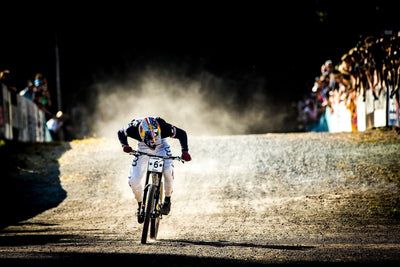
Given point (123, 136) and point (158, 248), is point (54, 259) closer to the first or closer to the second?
point (158, 248)

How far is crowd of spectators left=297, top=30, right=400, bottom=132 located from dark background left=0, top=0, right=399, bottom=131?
1370cm

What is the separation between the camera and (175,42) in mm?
40812

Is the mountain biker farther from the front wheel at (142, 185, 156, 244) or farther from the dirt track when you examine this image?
the dirt track

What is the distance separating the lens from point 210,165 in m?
13.8

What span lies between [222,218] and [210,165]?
470 cm

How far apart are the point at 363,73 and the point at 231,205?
9170 millimetres

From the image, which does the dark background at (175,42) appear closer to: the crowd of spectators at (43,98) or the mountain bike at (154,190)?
the crowd of spectators at (43,98)

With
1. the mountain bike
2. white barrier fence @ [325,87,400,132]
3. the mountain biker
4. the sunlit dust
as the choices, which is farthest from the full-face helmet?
the sunlit dust

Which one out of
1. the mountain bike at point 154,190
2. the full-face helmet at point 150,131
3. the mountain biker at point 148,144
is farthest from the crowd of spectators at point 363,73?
the mountain bike at point 154,190

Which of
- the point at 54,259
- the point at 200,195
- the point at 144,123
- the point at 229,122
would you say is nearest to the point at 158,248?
the point at 54,259

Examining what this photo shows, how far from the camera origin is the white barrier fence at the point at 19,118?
1656 cm

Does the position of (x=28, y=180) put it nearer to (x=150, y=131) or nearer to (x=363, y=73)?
(x=150, y=131)

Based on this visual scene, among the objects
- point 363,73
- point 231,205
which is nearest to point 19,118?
point 231,205

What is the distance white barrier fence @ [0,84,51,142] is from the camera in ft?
54.3
